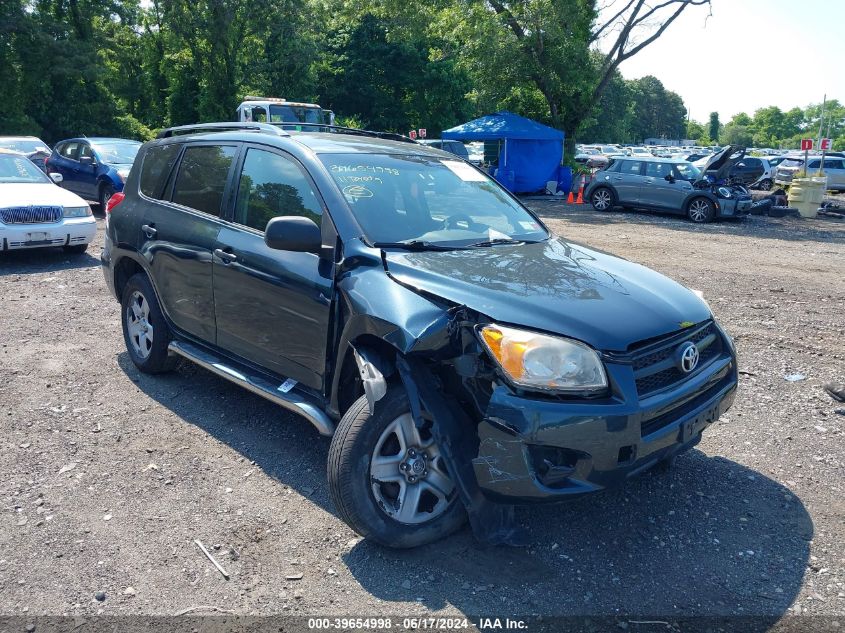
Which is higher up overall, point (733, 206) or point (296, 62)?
point (296, 62)

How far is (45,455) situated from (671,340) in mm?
3622

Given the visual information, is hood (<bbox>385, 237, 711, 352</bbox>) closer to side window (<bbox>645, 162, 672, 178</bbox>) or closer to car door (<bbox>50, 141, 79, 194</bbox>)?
car door (<bbox>50, 141, 79, 194</bbox>)

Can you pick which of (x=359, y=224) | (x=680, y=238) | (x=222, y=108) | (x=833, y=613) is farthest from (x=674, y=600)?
(x=222, y=108)

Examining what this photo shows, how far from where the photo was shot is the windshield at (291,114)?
22766 millimetres

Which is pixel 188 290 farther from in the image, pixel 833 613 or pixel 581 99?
pixel 581 99

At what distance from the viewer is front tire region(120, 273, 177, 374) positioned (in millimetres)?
5270

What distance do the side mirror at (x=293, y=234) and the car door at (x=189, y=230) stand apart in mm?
1056

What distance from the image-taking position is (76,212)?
1016 cm

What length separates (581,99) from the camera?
2617cm

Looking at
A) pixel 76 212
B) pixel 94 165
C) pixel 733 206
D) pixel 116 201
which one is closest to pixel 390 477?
pixel 116 201

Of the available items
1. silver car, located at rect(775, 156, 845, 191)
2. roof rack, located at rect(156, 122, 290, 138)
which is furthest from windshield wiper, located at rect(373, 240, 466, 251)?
silver car, located at rect(775, 156, 845, 191)

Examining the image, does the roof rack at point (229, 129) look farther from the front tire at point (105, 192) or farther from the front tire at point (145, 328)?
the front tire at point (105, 192)

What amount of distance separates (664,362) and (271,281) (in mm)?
2150

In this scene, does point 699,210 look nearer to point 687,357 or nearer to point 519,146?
point 519,146
